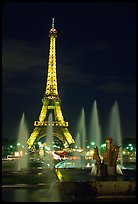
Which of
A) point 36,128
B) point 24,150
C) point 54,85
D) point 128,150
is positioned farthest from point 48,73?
point 128,150

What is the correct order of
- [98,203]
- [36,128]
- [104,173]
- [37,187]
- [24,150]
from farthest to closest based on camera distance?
1. [36,128]
2. [24,150]
3. [104,173]
4. [37,187]
5. [98,203]

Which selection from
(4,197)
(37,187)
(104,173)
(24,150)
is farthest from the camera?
(24,150)

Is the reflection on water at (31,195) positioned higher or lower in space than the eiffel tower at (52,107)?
lower

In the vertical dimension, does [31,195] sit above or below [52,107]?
below

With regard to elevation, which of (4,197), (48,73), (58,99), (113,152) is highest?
(48,73)

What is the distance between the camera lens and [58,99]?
234 ft

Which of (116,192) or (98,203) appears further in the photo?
(116,192)

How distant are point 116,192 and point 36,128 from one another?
2278 inches

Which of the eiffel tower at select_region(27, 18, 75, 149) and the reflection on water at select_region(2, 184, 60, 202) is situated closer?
the reflection on water at select_region(2, 184, 60, 202)

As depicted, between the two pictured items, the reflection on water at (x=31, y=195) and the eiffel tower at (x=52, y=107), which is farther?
the eiffel tower at (x=52, y=107)

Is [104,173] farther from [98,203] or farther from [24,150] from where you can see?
[24,150]

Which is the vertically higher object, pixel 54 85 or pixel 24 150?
pixel 54 85

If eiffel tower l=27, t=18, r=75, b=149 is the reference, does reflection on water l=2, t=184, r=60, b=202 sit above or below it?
below

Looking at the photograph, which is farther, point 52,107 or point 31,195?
point 52,107
